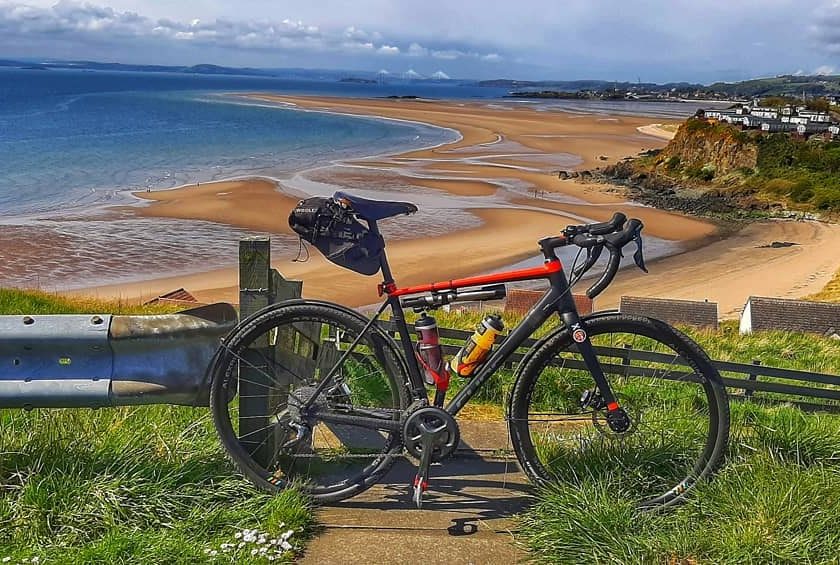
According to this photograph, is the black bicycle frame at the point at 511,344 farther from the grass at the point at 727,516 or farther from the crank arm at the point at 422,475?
the grass at the point at 727,516

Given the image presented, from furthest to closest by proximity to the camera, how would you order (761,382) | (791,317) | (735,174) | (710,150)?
1. (710,150)
2. (735,174)
3. (791,317)
4. (761,382)

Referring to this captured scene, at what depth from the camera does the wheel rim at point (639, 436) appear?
12.0ft

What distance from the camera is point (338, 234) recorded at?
374 centimetres

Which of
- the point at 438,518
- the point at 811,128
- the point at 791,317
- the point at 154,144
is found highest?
the point at 811,128

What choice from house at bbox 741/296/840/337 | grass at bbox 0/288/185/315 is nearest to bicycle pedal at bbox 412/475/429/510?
grass at bbox 0/288/185/315

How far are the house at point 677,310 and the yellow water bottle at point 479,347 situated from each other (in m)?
9.50

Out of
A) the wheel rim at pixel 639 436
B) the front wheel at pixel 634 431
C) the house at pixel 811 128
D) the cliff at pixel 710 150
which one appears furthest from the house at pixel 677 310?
the house at pixel 811 128

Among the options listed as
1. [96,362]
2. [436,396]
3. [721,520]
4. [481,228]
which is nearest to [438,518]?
[436,396]

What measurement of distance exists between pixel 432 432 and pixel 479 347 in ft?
1.49

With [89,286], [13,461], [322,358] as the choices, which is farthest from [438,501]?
[89,286]

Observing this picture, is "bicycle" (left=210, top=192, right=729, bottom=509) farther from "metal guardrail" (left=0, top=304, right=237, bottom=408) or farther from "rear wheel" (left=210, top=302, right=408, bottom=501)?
"metal guardrail" (left=0, top=304, right=237, bottom=408)

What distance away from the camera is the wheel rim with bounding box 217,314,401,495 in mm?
3756

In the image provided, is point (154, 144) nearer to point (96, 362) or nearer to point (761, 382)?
point (761, 382)

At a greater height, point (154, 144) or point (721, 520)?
point (721, 520)
